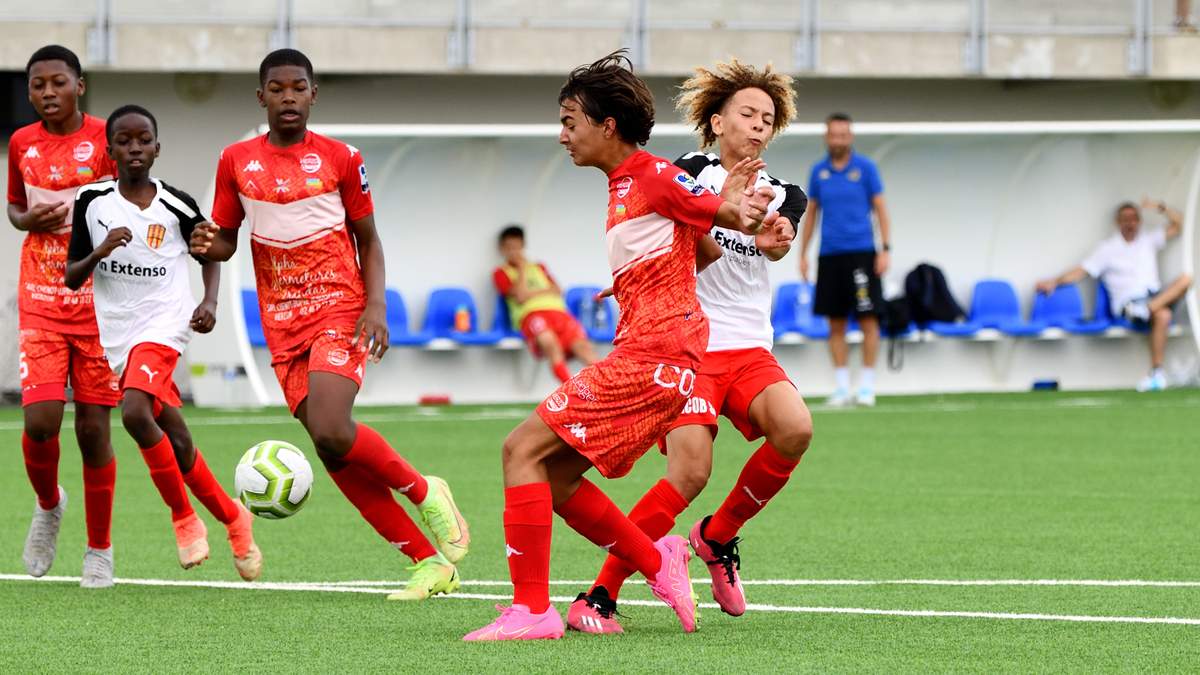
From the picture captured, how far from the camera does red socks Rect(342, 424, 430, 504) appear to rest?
21.4 ft

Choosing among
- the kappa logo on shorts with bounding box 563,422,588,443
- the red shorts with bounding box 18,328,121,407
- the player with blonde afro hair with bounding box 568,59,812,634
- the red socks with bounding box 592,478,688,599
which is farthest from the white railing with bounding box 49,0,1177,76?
the kappa logo on shorts with bounding box 563,422,588,443

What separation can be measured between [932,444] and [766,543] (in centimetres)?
507

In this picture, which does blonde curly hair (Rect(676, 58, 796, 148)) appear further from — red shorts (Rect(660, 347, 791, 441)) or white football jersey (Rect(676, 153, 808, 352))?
red shorts (Rect(660, 347, 791, 441))

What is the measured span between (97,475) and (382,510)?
1290 millimetres

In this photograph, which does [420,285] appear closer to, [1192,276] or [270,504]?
[1192,276]

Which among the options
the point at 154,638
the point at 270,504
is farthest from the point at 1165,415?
the point at 154,638

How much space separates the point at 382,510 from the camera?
6641mm

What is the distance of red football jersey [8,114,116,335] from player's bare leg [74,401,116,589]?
33 cm

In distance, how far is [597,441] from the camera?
5.45m

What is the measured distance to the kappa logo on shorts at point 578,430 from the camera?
5.45 metres

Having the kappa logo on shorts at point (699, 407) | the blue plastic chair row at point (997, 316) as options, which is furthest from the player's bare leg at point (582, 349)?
the kappa logo on shorts at point (699, 407)

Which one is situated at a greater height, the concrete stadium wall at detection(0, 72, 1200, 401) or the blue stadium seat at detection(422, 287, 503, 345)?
the concrete stadium wall at detection(0, 72, 1200, 401)

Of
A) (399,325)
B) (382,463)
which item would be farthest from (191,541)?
(399,325)

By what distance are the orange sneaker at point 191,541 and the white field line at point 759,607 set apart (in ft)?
0.28
